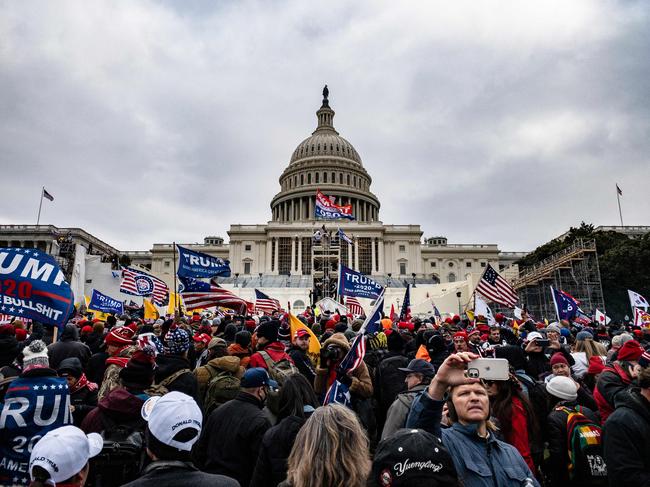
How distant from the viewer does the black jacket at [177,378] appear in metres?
4.17

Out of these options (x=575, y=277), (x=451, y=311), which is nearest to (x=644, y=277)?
(x=575, y=277)

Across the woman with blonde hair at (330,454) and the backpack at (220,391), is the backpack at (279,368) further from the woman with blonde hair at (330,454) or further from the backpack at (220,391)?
the woman with blonde hair at (330,454)

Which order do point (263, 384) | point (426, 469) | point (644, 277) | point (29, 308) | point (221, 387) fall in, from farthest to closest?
point (644, 277)
point (29, 308)
point (221, 387)
point (263, 384)
point (426, 469)

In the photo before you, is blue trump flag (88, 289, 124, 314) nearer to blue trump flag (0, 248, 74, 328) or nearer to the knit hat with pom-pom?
blue trump flag (0, 248, 74, 328)

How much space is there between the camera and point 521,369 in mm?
4828

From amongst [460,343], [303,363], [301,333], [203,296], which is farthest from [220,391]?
[203,296]

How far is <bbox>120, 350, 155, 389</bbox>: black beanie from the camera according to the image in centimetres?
388

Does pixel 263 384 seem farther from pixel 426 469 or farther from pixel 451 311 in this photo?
pixel 451 311

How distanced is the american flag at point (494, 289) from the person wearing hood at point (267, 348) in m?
12.0

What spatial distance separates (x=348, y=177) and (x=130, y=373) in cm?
8699

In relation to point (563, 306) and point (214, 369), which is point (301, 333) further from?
point (563, 306)

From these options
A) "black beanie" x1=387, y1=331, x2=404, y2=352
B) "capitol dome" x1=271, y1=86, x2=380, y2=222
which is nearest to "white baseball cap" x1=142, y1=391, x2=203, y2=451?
"black beanie" x1=387, y1=331, x2=404, y2=352

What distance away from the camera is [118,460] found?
3.05 meters

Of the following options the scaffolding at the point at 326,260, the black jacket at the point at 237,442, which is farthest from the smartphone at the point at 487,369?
the scaffolding at the point at 326,260
